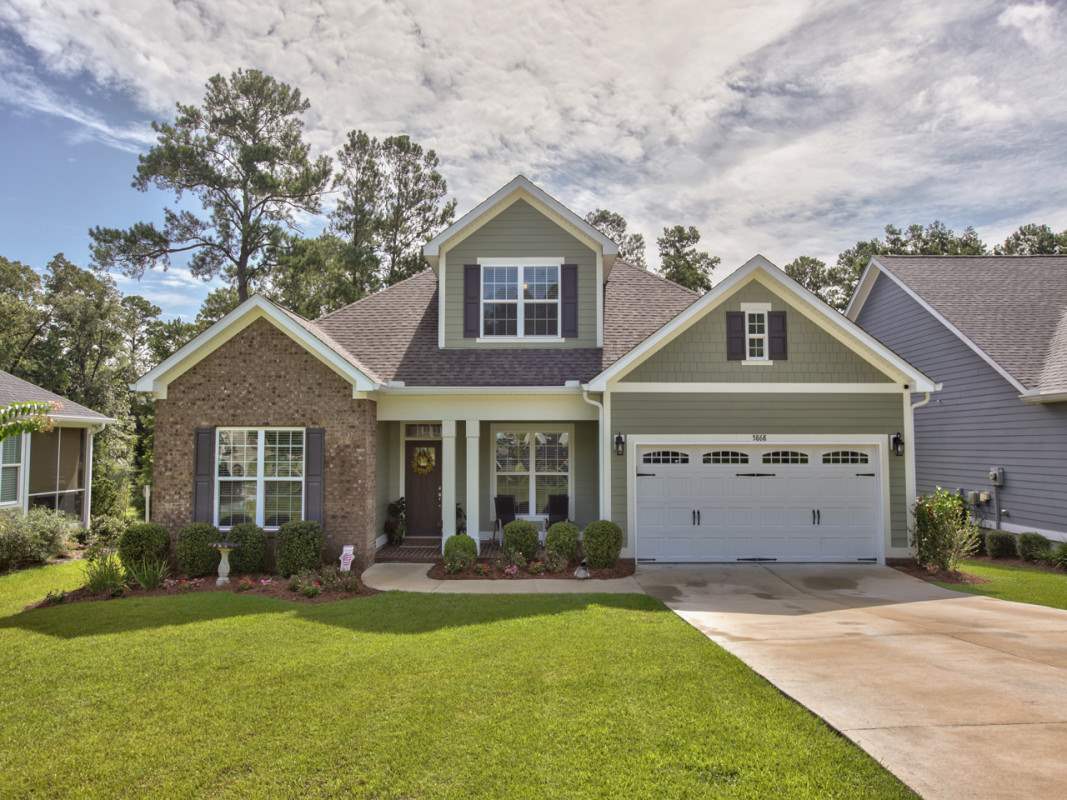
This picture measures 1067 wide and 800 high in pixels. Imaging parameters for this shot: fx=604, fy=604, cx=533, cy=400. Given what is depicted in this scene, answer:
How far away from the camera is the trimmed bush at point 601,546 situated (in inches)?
421

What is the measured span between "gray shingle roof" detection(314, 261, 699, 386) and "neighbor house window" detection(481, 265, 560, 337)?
54 cm

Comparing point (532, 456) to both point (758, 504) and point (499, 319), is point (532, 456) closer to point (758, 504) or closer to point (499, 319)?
point (499, 319)

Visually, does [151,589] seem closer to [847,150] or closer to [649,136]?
[649,136]

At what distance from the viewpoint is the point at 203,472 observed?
11.1 m

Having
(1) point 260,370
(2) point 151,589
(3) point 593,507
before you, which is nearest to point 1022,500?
(3) point 593,507

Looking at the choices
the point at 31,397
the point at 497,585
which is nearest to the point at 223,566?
the point at 497,585

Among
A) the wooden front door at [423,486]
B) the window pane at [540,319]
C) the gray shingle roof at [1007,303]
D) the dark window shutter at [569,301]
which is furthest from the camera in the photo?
the wooden front door at [423,486]

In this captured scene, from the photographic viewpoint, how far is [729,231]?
22891mm

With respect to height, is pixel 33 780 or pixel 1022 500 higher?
pixel 1022 500

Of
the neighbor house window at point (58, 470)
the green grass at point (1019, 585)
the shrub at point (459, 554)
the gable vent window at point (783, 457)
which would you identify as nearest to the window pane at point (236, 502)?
the shrub at point (459, 554)

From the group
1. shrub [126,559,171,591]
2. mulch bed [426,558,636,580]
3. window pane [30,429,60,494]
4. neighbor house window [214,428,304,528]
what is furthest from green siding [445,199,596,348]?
window pane [30,429,60,494]

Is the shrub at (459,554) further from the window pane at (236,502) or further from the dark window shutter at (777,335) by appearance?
the dark window shutter at (777,335)

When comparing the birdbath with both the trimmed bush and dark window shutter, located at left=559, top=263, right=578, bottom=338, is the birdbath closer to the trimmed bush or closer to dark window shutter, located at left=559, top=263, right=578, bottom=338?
the trimmed bush

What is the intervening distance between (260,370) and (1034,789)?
11.4m
